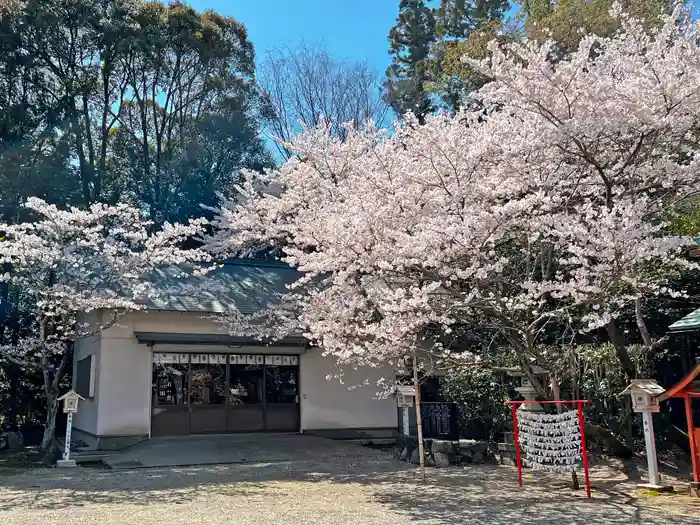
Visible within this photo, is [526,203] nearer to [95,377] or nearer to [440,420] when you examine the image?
[440,420]

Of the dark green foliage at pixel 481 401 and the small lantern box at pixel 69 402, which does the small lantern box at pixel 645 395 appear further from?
the small lantern box at pixel 69 402

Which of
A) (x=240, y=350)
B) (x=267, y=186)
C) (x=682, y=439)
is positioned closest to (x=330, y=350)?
(x=240, y=350)

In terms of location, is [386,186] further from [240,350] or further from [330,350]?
[240,350]

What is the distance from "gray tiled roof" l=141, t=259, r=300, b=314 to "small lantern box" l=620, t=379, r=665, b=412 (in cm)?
862

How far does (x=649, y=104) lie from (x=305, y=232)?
589cm

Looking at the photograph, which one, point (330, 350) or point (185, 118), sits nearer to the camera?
point (330, 350)

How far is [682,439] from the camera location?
10383 mm

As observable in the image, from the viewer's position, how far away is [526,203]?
Result: 316 inches

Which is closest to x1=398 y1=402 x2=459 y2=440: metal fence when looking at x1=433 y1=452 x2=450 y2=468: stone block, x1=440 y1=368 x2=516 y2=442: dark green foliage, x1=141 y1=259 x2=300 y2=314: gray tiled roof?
x1=440 y1=368 x2=516 y2=442: dark green foliage

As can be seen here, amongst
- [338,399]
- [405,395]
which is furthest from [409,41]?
[405,395]

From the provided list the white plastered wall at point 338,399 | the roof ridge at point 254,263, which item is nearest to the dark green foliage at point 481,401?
the white plastered wall at point 338,399

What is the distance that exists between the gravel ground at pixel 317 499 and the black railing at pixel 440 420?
3184mm

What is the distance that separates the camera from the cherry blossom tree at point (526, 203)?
297 inches

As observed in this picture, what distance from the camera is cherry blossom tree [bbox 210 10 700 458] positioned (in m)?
7.54
